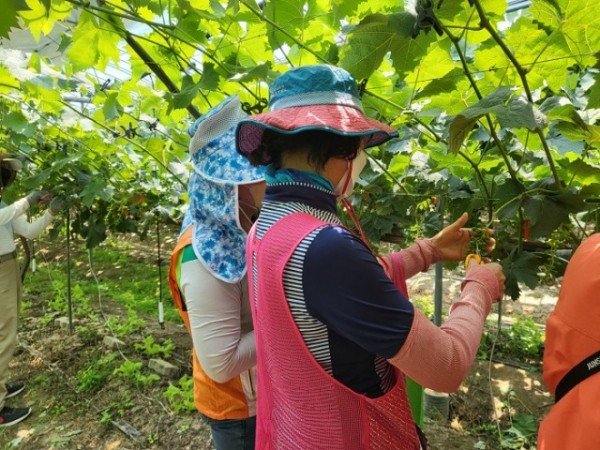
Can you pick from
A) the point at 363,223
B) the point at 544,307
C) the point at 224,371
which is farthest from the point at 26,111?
the point at 544,307

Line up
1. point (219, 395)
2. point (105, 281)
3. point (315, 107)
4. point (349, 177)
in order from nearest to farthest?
Answer: point (315, 107) < point (349, 177) < point (219, 395) < point (105, 281)

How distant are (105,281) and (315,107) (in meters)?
8.01

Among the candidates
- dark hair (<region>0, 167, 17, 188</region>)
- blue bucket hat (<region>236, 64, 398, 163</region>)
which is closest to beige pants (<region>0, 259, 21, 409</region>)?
dark hair (<region>0, 167, 17, 188</region>)

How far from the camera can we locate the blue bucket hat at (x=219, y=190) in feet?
4.55

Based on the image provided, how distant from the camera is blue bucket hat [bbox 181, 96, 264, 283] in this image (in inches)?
54.6

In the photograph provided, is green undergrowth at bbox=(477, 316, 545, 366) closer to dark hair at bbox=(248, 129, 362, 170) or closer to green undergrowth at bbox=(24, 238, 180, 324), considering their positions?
dark hair at bbox=(248, 129, 362, 170)

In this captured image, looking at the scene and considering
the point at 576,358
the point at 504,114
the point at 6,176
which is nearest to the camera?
the point at 576,358

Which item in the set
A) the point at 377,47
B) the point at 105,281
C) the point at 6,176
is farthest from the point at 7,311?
the point at 377,47

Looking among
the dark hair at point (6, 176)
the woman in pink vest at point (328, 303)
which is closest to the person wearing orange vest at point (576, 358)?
the woman in pink vest at point (328, 303)

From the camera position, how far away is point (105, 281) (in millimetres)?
8062

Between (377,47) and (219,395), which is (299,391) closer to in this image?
(219,395)

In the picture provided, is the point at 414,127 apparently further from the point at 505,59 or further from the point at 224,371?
the point at 224,371

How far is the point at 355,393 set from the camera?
101cm

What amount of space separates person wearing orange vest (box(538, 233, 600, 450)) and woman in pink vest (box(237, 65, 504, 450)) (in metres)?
0.19
